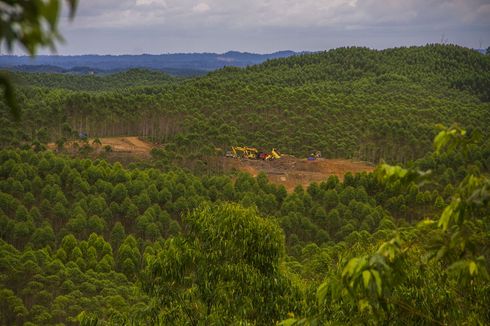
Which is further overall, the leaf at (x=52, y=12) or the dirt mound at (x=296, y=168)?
the dirt mound at (x=296, y=168)

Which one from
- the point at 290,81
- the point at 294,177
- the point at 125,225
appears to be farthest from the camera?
the point at 290,81

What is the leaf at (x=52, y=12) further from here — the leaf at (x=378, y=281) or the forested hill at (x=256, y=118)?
the forested hill at (x=256, y=118)

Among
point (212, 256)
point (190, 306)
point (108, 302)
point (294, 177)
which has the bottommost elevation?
point (294, 177)

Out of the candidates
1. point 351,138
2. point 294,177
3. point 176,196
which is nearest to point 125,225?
point 176,196

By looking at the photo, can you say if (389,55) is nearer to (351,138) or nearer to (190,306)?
(351,138)

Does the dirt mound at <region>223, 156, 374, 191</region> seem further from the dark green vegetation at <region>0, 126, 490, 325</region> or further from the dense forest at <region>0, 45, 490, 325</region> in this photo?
the dark green vegetation at <region>0, 126, 490, 325</region>

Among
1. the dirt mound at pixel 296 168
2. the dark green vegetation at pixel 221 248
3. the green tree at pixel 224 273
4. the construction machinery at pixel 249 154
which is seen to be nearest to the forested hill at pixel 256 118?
the construction machinery at pixel 249 154
